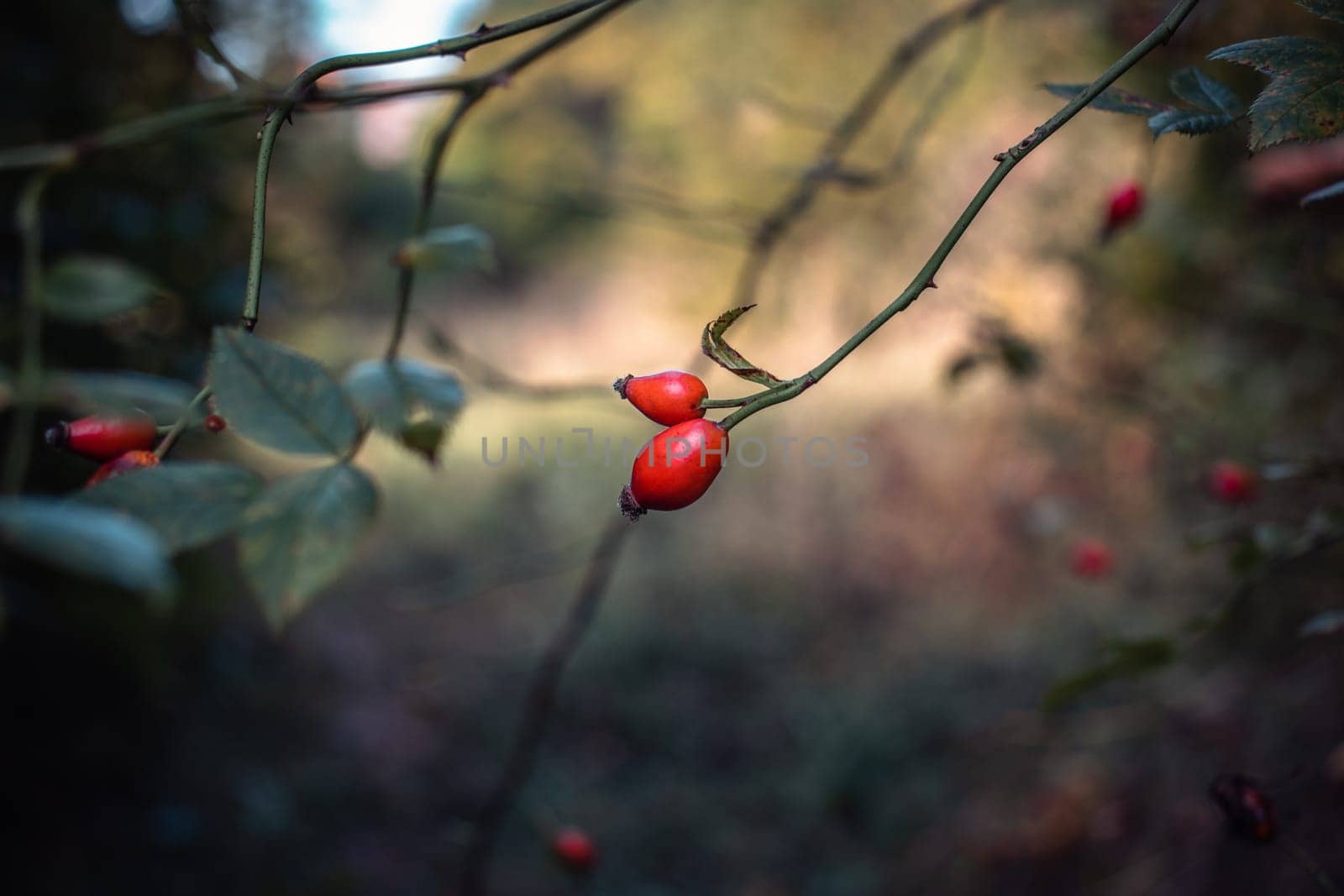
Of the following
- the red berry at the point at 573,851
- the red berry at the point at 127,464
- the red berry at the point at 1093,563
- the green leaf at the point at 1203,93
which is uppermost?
the green leaf at the point at 1203,93

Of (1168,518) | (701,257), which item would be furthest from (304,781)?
(701,257)

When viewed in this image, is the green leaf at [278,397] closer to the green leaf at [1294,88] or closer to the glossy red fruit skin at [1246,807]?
the green leaf at [1294,88]

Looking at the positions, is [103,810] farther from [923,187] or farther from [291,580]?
[923,187]

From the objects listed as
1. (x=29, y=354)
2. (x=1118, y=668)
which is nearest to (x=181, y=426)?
(x=29, y=354)

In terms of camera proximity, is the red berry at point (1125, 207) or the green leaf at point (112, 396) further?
the red berry at point (1125, 207)

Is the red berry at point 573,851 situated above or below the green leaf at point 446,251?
below

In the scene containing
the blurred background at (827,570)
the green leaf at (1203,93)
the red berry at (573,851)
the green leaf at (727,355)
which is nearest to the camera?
the green leaf at (727,355)

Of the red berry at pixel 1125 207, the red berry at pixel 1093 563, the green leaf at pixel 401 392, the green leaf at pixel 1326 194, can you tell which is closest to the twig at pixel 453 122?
the green leaf at pixel 401 392

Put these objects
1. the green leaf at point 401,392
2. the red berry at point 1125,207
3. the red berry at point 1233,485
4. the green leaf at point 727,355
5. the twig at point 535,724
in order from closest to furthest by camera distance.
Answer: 1. the green leaf at point 727,355
2. the green leaf at point 401,392
3. the twig at point 535,724
4. the red berry at point 1125,207
5. the red berry at point 1233,485
